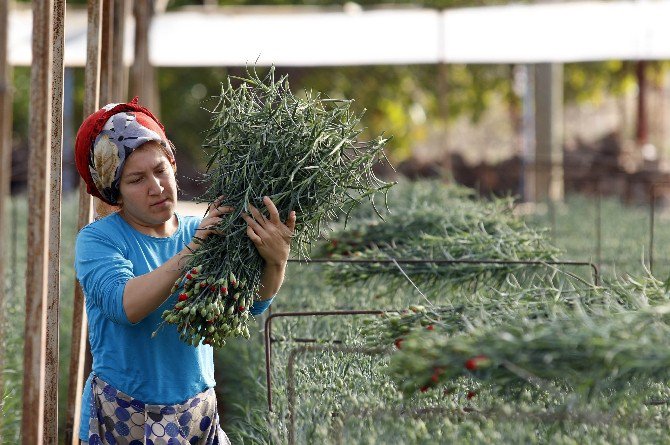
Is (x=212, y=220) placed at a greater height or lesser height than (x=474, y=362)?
greater

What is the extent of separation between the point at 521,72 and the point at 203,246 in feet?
53.9

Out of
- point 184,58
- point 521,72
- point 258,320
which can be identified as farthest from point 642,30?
point 521,72

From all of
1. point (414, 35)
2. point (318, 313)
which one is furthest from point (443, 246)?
point (414, 35)

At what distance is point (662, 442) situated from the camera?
2.00 metres

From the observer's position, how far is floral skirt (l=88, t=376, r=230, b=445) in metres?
2.41

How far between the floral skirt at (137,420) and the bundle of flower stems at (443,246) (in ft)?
2.96

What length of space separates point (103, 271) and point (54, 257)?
1.76 ft

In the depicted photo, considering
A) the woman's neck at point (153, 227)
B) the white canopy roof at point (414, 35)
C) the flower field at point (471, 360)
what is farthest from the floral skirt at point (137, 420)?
the white canopy roof at point (414, 35)

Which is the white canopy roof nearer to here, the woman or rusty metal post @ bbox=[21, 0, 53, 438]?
the woman

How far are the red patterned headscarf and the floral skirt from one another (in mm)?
415

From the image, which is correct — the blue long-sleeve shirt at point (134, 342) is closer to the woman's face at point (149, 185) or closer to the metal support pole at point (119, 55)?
the woman's face at point (149, 185)

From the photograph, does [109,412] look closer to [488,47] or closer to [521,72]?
[488,47]

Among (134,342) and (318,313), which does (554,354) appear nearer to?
(318,313)

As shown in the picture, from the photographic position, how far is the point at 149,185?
240cm
